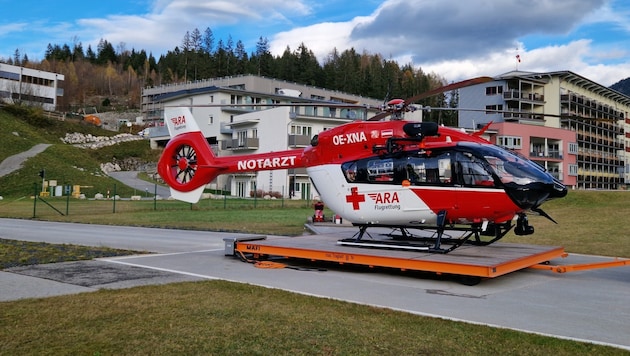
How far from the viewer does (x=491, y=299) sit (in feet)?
30.1

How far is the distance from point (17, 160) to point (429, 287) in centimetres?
6179

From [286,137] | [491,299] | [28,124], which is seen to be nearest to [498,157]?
[491,299]

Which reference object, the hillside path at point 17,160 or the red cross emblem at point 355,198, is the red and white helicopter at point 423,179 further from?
the hillside path at point 17,160

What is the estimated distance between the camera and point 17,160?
60312mm

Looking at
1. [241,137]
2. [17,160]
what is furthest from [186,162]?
[17,160]

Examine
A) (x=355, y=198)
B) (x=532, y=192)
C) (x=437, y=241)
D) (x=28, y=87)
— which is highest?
(x=28, y=87)

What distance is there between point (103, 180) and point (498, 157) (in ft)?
181

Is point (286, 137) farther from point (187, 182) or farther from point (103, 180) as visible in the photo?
point (187, 182)

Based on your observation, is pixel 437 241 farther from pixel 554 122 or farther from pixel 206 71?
pixel 206 71

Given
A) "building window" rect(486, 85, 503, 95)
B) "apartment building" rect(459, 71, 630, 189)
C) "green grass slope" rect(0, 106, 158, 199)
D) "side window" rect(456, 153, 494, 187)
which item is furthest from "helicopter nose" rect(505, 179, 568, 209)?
"building window" rect(486, 85, 503, 95)

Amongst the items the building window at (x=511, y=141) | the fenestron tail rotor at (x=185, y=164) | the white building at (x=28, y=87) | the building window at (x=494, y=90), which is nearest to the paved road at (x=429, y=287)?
the fenestron tail rotor at (x=185, y=164)

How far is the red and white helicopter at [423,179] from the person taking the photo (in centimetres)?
1141

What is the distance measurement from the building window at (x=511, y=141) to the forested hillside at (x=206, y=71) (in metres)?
35.8

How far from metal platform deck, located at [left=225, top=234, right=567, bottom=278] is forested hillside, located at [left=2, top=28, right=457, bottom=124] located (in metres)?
96.7
